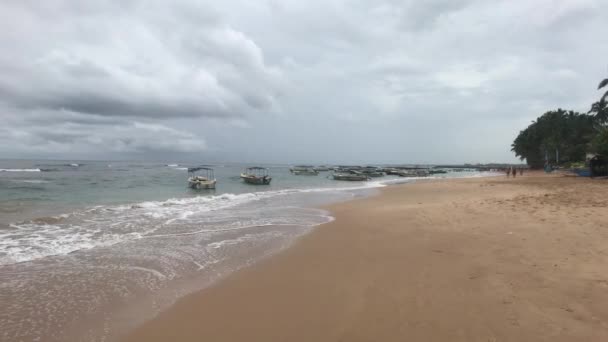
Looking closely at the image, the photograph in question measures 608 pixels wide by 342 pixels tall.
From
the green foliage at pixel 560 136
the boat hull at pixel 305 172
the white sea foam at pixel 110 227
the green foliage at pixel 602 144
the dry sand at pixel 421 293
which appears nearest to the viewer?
the dry sand at pixel 421 293

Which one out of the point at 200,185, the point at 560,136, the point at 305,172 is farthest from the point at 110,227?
the point at 560,136

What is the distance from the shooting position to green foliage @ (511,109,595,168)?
65.8 meters

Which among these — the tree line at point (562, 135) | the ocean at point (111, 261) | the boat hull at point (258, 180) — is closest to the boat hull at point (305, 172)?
the boat hull at point (258, 180)

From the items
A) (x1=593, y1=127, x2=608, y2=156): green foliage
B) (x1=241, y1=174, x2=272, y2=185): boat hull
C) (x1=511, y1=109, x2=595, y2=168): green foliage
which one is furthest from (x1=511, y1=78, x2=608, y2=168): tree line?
(x1=241, y1=174, x2=272, y2=185): boat hull

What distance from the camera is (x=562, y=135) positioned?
72125 millimetres

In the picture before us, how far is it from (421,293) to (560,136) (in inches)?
3477

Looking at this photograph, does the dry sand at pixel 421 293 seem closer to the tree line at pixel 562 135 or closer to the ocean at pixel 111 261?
the ocean at pixel 111 261

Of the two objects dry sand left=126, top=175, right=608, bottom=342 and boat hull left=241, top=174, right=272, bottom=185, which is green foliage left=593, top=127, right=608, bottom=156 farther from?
boat hull left=241, top=174, right=272, bottom=185

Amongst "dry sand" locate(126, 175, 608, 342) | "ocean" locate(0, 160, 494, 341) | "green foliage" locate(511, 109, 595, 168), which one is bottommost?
"ocean" locate(0, 160, 494, 341)

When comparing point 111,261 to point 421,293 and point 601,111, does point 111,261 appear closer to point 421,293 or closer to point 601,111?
point 421,293

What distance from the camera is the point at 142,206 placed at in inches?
785

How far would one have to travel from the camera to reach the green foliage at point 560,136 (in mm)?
65812

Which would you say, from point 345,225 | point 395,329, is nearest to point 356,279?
point 395,329

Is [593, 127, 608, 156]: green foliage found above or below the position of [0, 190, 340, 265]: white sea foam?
above
